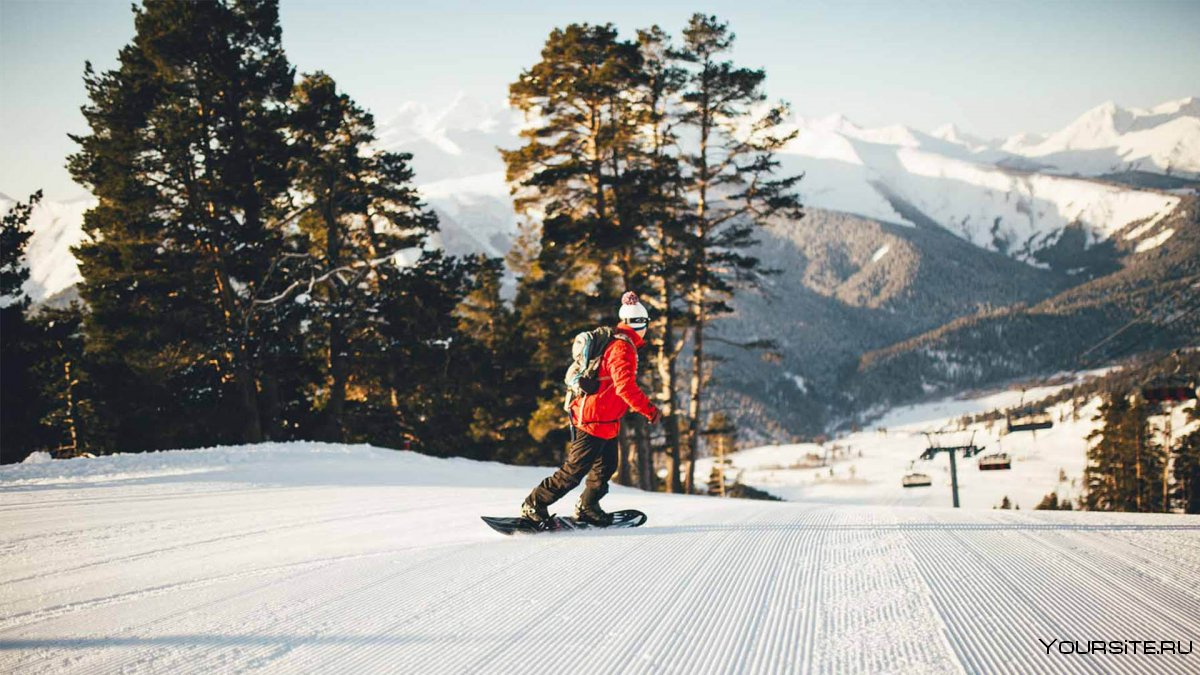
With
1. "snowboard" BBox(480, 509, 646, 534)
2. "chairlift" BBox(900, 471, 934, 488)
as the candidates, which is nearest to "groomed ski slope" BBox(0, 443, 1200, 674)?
"snowboard" BBox(480, 509, 646, 534)

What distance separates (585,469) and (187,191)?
16.3 metres

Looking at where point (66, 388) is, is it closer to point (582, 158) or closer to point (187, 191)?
point (187, 191)

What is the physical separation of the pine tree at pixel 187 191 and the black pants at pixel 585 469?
14.0 metres

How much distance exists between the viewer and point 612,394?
5375 mm

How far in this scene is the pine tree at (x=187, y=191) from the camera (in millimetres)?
15969

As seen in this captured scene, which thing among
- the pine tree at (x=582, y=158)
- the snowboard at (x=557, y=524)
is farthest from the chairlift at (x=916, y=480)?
the snowboard at (x=557, y=524)

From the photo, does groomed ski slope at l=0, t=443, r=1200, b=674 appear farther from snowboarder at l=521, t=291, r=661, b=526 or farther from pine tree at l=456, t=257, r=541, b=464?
pine tree at l=456, t=257, r=541, b=464

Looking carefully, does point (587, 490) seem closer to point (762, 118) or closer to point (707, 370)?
point (762, 118)

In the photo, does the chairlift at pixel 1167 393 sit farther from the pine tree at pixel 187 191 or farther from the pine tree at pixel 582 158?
the pine tree at pixel 187 191

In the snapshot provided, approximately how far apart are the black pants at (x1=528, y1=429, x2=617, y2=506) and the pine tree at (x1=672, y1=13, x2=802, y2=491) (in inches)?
539

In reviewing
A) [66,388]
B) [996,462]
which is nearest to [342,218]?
[66,388]

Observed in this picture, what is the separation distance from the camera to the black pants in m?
5.41

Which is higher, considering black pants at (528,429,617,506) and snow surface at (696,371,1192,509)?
black pants at (528,429,617,506)

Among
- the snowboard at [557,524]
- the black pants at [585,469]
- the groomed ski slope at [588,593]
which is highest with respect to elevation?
the black pants at [585,469]
